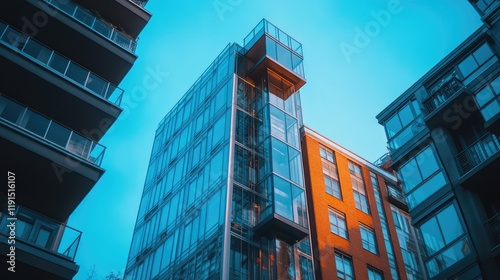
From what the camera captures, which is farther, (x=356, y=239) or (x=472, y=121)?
(x=356, y=239)

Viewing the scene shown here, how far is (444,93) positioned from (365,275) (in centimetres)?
1617

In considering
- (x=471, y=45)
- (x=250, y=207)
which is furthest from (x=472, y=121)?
Result: (x=250, y=207)

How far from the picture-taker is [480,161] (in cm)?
2175

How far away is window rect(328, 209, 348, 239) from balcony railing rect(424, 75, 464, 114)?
582 inches

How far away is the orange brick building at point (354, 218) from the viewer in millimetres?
36000

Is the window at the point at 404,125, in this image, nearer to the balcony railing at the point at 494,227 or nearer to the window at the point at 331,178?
the balcony railing at the point at 494,227

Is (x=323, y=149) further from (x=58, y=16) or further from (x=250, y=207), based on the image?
(x=58, y=16)

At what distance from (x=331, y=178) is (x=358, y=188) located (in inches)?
122

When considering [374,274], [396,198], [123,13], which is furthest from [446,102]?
[396,198]

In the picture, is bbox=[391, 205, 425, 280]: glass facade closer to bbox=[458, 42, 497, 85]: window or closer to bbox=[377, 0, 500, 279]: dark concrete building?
bbox=[377, 0, 500, 279]: dark concrete building

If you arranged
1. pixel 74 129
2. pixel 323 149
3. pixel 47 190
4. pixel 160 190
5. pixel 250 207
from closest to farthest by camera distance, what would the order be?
1. pixel 47 190
2. pixel 74 129
3. pixel 250 207
4. pixel 160 190
5. pixel 323 149

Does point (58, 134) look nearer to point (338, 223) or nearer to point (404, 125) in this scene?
point (404, 125)

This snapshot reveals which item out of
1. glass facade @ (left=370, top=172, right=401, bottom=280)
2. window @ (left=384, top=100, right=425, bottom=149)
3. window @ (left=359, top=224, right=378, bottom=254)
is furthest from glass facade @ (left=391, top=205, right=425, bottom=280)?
window @ (left=384, top=100, right=425, bottom=149)

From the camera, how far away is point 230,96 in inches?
1453
